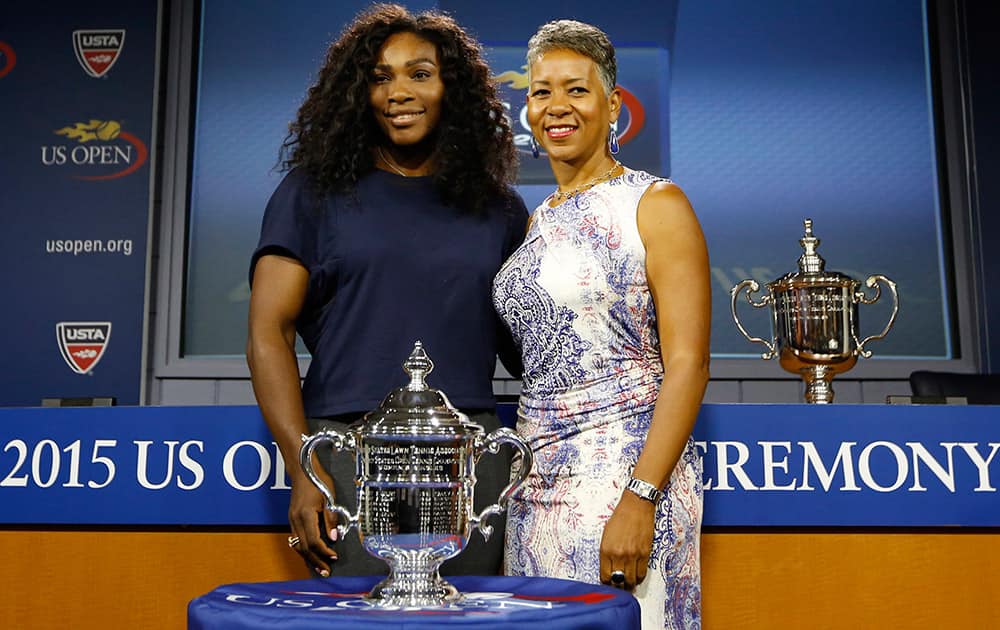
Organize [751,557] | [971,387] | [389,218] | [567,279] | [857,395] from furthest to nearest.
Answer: [857,395] → [971,387] → [751,557] → [389,218] → [567,279]

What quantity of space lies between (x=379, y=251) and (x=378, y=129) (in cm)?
28

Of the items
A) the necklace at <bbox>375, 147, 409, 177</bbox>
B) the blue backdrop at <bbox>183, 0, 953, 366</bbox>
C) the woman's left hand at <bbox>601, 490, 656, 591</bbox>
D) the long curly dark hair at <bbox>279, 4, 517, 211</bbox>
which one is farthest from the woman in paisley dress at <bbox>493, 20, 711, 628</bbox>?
the blue backdrop at <bbox>183, 0, 953, 366</bbox>

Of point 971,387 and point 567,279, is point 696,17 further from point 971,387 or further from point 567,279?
point 567,279

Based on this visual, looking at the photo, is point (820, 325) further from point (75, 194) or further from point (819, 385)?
point (75, 194)

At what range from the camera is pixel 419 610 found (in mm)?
1034

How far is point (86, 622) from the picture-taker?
2.00 m

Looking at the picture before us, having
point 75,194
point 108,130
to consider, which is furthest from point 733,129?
point 75,194

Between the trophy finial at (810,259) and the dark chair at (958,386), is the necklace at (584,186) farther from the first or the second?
the dark chair at (958,386)

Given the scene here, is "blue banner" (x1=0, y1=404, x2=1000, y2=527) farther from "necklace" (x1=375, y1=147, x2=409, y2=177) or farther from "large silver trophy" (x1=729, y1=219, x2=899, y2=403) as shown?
"necklace" (x1=375, y1=147, x2=409, y2=177)

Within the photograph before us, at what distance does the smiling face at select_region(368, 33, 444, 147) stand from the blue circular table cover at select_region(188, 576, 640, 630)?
0.88 meters

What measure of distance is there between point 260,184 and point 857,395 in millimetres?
2266

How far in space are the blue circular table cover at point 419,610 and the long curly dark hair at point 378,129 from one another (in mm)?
Result: 804

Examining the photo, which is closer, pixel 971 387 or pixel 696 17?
pixel 971 387

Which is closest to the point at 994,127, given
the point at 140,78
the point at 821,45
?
the point at 821,45
